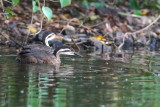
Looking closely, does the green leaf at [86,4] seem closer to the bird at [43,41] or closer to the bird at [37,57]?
the bird at [43,41]

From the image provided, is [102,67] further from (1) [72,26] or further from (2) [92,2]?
(2) [92,2]

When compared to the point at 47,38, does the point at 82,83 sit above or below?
below

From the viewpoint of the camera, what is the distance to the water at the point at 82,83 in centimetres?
765

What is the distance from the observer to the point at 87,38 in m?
17.3

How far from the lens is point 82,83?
9.31 m

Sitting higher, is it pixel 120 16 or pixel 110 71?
pixel 120 16

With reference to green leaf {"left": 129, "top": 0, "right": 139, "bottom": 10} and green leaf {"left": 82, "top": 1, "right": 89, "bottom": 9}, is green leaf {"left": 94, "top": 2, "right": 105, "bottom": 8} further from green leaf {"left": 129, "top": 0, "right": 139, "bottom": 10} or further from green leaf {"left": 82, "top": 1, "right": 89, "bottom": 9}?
green leaf {"left": 129, "top": 0, "right": 139, "bottom": 10}

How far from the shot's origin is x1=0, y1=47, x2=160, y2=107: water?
7652mm

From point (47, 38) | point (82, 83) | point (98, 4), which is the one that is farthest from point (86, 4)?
point (82, 83)

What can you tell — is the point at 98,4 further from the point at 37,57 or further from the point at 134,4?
the point at 37,57

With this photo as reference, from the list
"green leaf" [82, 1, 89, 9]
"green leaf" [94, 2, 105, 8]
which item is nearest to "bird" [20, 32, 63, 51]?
"green leaf" [82, 1, 89, 9]

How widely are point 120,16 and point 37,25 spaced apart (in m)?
4.34

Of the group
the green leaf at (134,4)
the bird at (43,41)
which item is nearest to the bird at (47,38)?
the bird at (43,41)

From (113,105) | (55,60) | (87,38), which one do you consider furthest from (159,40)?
(113,105)
